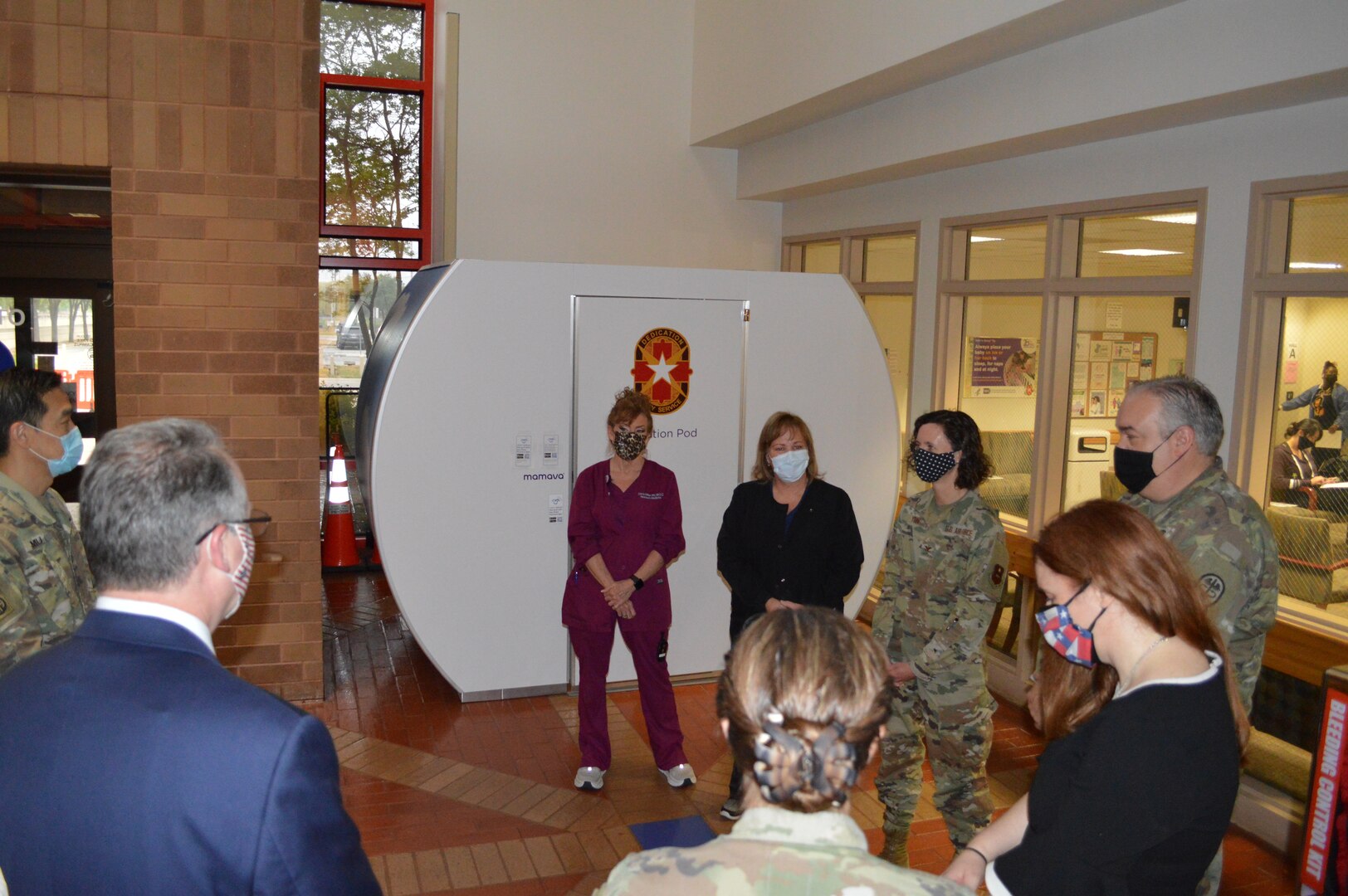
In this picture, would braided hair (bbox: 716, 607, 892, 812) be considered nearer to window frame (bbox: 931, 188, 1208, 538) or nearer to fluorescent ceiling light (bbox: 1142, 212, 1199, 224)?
window frame (bbox: 931, 188, 1208, 538)

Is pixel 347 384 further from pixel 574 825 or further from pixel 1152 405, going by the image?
pixel 1152 405

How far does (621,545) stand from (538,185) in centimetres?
479

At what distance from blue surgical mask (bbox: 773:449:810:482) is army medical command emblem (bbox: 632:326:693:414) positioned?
164 cm

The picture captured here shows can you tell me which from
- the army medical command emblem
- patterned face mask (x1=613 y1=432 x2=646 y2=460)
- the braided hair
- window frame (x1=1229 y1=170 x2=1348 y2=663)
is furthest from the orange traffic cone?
the braided hair

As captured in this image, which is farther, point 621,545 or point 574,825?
point 621,545

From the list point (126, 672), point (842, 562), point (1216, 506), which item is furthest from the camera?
point (842, 562)

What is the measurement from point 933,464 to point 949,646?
64cm

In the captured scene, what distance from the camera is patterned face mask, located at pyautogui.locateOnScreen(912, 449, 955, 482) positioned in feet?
12.0

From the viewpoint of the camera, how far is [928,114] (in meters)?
6.37

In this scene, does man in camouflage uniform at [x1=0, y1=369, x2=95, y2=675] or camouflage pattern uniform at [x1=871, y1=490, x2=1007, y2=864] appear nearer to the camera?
man in camouflage uniform at [x1=0, y1=369, x2=95, y2=675]

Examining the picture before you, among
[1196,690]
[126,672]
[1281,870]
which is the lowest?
[1281,870]

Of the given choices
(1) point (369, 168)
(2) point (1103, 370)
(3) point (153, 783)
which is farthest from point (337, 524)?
(3) point (153, 783)

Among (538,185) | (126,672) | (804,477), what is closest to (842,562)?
(804,477)

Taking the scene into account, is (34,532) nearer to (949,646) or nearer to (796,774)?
(796,774)
